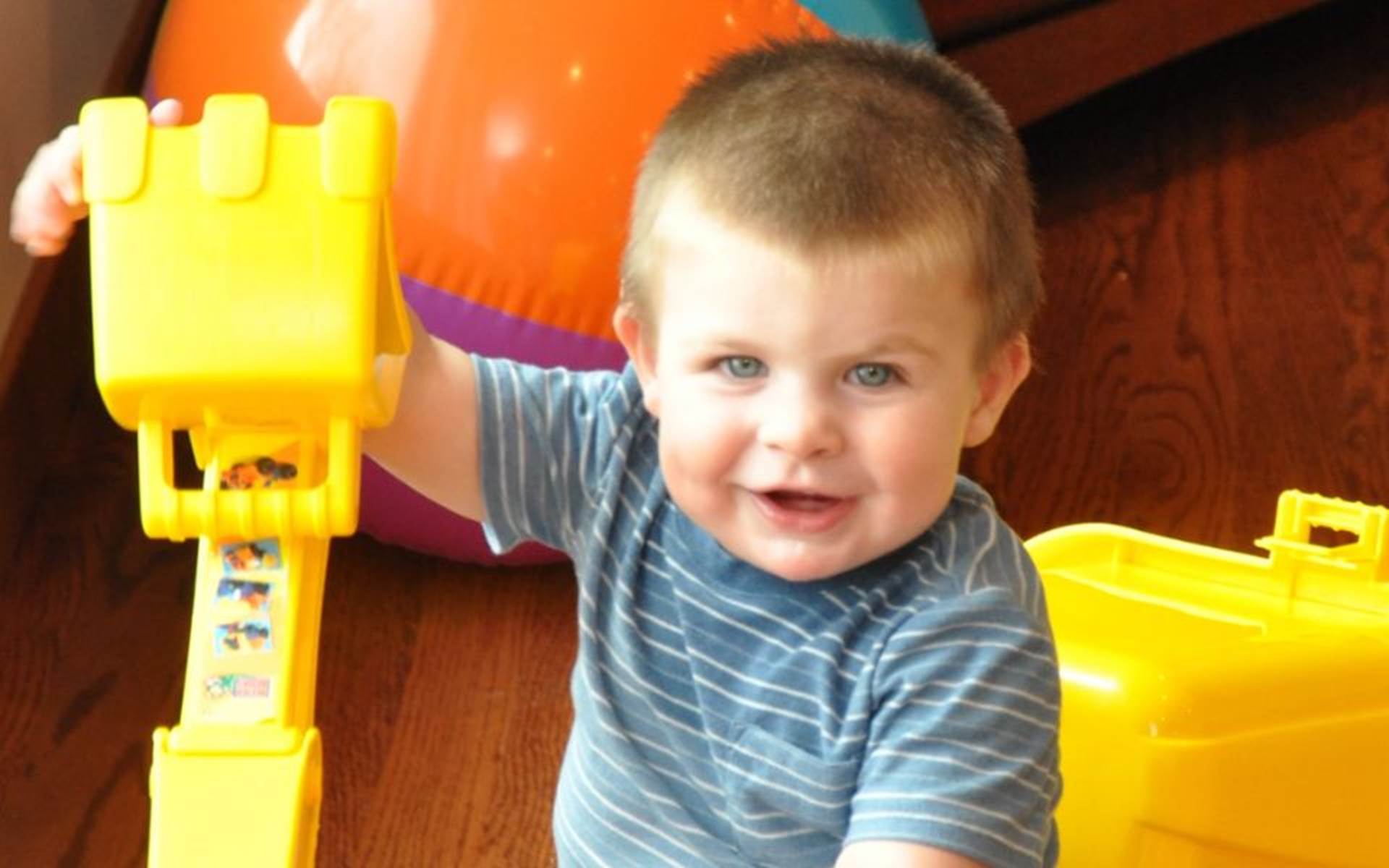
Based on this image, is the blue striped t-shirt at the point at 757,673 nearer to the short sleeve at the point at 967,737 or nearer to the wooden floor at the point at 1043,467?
the short sleeve at the point at 967,737

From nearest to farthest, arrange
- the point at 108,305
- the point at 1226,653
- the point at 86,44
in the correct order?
the point at 108,305
the point at 1226,653
the point at 86,44

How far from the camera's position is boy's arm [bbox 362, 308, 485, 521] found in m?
0.89

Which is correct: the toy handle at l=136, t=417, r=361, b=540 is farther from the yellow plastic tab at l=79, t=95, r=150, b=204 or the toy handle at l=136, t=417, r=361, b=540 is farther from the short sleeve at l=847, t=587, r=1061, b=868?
the short sleeve at l=847, t=587, r=1061, b=868

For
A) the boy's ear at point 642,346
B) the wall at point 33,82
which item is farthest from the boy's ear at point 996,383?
the wall at point 33,82

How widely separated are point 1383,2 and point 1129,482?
1.18 meters

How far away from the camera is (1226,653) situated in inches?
39.9

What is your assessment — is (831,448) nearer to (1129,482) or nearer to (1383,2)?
(1129,482)

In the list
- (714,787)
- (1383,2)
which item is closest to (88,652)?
(714,787)

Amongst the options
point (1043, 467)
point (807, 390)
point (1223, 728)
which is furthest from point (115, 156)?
point (1043, 467)

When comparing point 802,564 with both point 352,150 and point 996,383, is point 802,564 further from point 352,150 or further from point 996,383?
point 352,150

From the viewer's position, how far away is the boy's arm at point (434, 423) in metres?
0.89

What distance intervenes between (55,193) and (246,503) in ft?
0.50

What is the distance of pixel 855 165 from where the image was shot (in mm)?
771

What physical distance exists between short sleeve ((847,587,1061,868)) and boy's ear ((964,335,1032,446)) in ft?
0.23
